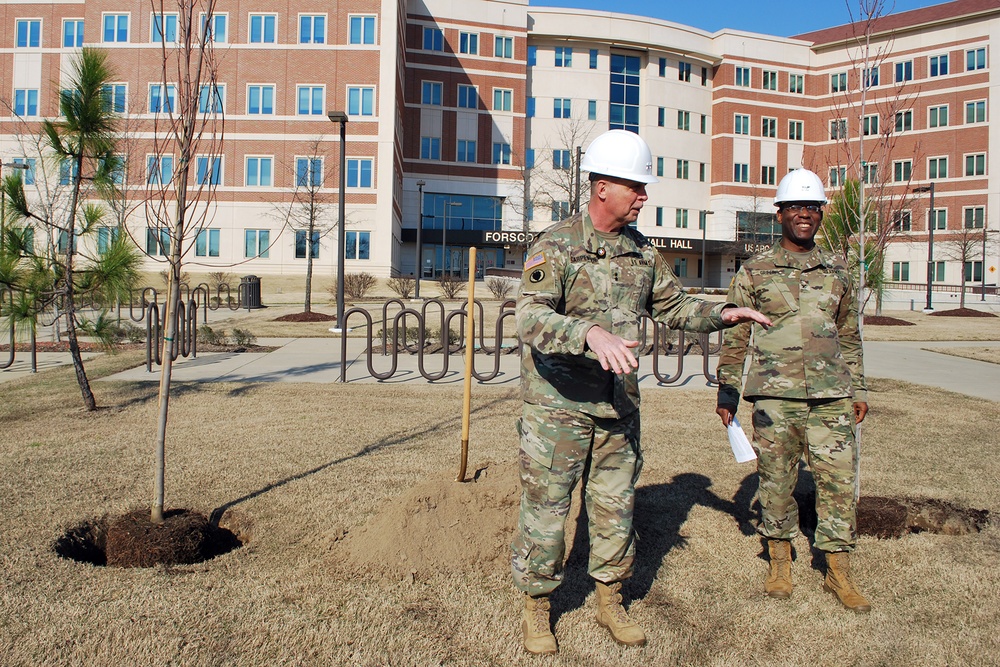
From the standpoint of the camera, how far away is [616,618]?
10.6ft

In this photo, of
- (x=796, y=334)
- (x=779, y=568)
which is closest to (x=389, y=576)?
(x=779, y=568)

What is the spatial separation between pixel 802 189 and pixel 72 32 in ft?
177

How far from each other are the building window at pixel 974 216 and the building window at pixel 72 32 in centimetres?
6053

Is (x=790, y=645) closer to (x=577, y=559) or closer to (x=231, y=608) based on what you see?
(x=577, y=559)

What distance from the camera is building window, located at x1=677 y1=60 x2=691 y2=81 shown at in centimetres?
6028

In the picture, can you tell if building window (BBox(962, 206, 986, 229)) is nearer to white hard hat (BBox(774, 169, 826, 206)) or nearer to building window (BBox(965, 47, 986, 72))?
building window (BBox(965, 47, 986, 72))

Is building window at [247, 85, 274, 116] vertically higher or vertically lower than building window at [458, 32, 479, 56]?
lower

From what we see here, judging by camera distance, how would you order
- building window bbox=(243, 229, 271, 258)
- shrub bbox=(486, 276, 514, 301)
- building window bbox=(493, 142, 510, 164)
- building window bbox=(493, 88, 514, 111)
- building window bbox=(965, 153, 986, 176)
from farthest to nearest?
building window bbox=(493, 142, 510, 164)
building window bbox=(493, 88, 514, 111)
building window bbox=(965, 153, 986, 176)
building window bbox=(243, 229, 271, 258)
shrub bbox=(486, 276, 514, 301)

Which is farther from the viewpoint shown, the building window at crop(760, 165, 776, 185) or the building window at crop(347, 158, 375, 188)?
the building window at crop(760, 165, 776, 185)

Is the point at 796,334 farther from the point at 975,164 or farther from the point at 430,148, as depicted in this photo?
the point at 975,164

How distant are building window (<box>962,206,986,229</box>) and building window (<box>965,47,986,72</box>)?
1009cm

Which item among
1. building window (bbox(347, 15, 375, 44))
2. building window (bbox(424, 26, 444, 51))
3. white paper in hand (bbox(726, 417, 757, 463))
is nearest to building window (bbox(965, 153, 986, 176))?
building window (bbox(424, 26, 444, 51))

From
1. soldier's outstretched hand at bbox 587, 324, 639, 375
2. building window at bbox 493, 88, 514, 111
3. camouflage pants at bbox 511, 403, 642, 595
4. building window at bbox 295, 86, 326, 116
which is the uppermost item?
building window at bbox 493, 88, 514, 111

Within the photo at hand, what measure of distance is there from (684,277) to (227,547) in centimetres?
6147
